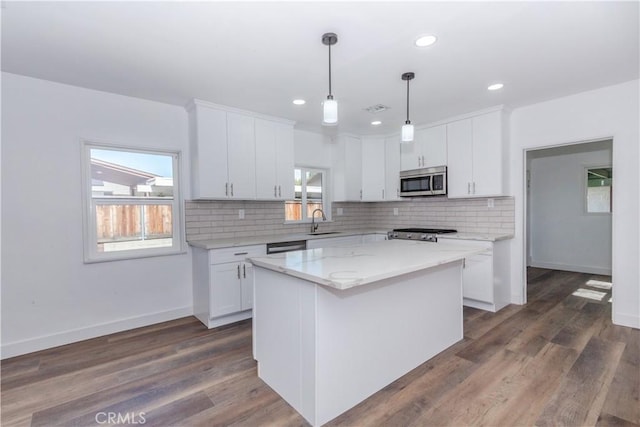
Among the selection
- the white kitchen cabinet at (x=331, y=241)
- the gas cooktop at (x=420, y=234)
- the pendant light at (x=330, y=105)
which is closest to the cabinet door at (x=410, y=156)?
the gas cooktop at (x=420, y=234)

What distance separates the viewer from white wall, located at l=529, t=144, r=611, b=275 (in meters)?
5.36

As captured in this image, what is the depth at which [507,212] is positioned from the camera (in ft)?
13.0

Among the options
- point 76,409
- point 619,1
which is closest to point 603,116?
point 619,1

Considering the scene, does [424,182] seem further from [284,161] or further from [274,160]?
[274,160]

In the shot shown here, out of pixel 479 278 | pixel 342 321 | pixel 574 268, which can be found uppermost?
pixel 342 321

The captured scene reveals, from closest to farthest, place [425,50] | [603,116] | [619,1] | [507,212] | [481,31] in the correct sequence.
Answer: [619,1] → [481,31] → [425,50] → [603,116] → [507,212]

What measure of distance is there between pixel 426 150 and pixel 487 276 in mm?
1880

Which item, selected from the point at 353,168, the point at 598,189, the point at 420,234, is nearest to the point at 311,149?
the point at 353,168

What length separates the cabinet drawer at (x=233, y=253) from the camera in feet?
10.6

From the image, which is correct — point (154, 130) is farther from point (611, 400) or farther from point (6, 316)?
point (611, 400)

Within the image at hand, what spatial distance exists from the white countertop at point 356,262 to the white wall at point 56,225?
76.2 inches

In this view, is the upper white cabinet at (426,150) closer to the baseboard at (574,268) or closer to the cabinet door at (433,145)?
the cabinet door at (433,145)

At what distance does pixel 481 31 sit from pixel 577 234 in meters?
5.19

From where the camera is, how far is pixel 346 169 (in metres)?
4.95
